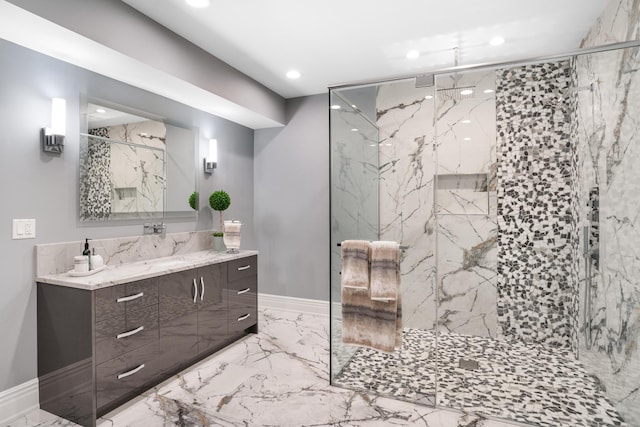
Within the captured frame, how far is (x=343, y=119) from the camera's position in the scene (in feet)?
7.93

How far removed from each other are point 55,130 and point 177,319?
58.0 inches

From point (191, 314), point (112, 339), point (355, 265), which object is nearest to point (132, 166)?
point (191, 314)

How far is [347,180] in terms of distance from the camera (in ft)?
7.93

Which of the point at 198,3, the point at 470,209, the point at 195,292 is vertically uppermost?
the point at 198,3

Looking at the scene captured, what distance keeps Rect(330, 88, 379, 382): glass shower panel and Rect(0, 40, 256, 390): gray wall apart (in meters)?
1.70

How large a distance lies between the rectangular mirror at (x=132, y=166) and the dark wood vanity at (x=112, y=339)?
712 mm

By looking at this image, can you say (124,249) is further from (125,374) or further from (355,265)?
(355,265)

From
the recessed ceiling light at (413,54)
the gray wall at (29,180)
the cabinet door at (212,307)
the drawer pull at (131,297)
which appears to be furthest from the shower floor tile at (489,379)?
the recessed ceiling light at (413,54)

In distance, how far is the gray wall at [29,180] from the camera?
1.99 m

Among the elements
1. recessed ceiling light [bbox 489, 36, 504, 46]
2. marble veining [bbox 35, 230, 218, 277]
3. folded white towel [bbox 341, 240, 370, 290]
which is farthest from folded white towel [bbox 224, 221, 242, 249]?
recessed ceiling light [bbox 489, 36, 504, 46]

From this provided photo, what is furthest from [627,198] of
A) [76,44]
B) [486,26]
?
[76,44]

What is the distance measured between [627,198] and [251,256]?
2757mm

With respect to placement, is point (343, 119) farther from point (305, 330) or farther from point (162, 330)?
point (305, 330)

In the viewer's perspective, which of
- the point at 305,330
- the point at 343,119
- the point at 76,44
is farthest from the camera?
the point at 305,330
